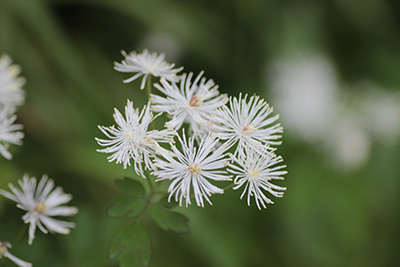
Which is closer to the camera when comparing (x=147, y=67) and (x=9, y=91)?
(x=147, y=67)

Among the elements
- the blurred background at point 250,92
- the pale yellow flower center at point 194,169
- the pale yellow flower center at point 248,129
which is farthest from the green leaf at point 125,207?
the blurred background at point 250,92

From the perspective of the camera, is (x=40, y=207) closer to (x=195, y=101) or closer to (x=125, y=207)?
(x=125, y=207)

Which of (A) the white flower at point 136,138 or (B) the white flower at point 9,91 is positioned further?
(B) the white flower at point 9,91

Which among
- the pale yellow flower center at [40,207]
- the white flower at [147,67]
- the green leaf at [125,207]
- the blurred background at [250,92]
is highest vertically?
the blurred background at [250,92]

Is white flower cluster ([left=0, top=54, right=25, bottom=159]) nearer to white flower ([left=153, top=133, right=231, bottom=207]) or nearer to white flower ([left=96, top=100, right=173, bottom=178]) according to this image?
white flower ([left=96, top=100, right=173, bottom=178])

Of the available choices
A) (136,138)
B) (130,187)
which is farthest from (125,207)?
(136,138)

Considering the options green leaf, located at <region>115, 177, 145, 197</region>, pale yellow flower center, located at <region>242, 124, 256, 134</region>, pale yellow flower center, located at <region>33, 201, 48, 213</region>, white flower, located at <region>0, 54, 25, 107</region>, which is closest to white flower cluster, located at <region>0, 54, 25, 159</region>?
white flower, located at <region>0, 54, 25, 107</region>

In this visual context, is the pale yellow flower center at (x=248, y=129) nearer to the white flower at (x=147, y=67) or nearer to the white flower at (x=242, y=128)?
the white flower at (x=242, y=128)
